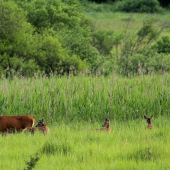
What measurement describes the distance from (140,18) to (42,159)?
40.0m

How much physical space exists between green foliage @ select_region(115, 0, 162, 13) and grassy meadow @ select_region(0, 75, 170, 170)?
3760 cm

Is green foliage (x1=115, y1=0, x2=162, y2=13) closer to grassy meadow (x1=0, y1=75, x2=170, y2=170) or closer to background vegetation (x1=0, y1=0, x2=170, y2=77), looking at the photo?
background vegetation (x1=0, y1=0, x2=170, y2=77)

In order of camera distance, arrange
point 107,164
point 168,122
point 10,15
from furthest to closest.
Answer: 1. point 10,15
2. point 168,122
3. point 107,164

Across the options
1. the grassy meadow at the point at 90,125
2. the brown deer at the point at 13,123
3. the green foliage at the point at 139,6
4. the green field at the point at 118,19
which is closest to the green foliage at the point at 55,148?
the grassy meadow at the point at 90,125

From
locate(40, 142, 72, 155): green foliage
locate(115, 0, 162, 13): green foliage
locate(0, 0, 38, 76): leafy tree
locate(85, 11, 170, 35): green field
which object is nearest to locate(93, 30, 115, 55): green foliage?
locate(85, 11, 170, 35): green field

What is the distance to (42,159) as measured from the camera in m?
6.18

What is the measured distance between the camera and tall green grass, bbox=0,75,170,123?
9.88 meters

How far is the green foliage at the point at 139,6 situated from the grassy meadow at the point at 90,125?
123ft

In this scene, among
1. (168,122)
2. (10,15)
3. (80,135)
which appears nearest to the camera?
(80,135)

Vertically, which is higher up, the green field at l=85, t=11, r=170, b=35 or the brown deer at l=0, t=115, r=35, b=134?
the green field at l=85, t=11, r=170, b=35

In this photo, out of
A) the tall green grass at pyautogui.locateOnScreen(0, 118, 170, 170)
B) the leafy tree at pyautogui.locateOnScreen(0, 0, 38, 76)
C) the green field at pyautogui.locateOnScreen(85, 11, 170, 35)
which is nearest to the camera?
the tall green grass at pyautogui.locateOnScreen(0, 118, 170, 170)

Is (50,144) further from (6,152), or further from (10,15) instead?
(10,15)

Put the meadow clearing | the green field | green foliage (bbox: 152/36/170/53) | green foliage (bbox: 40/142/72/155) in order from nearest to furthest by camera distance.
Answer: the meadow clearing
green foliage (bbox: 40/142/72/155)
green foliage (bbox: 152/36/170/53)
the green field

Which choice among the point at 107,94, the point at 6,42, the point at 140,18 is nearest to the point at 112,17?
the point at 140,18
